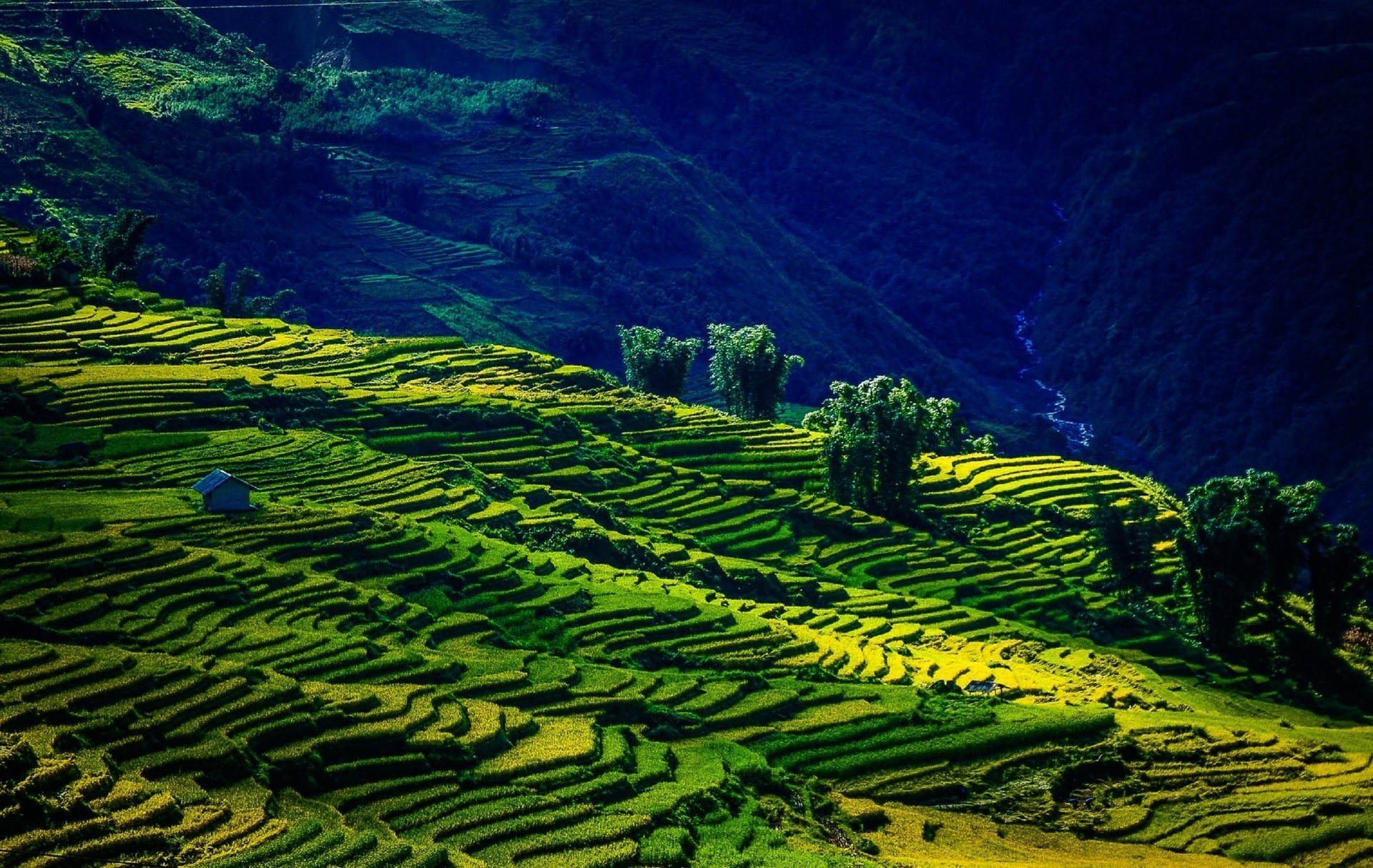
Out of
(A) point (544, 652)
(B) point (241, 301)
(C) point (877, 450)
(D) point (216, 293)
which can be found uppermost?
(C) point (877, 450)

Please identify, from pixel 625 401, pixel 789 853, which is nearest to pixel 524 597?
pixel 789 853

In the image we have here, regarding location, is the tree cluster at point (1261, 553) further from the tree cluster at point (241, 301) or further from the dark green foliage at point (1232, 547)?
the tree cluster at point (241, 301)

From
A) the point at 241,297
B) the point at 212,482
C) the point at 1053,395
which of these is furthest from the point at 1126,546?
the point at 1053,395

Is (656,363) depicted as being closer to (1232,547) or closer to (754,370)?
(754,370)

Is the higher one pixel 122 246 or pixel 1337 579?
pixel 1337 579

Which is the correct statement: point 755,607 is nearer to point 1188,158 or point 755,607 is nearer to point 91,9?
point 91,9

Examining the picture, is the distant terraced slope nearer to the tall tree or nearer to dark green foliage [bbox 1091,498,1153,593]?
dark green foliage [bbox 1091,498,1153,593]

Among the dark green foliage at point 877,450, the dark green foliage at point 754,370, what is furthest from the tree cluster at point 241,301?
the dark green foliage at point 877,450
